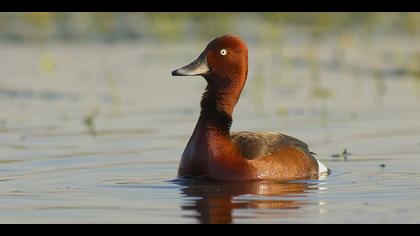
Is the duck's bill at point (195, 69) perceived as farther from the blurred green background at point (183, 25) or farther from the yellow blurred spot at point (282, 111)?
the blurred green background at point (183, 25)

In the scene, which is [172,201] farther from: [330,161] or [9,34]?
[9,34]

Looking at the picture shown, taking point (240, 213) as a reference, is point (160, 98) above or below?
above

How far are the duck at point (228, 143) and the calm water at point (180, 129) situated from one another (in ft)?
0.60

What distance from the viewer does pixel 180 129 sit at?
15.3 metres

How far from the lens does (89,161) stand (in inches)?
524

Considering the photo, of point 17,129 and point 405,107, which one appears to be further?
point 405,107

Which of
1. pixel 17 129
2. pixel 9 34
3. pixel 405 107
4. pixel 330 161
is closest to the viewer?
pixel 330 161

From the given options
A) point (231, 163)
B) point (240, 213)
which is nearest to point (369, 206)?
point (240, 213)

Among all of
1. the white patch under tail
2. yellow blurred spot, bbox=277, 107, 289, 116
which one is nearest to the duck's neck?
the white patch under tail

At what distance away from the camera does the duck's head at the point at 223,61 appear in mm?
12094

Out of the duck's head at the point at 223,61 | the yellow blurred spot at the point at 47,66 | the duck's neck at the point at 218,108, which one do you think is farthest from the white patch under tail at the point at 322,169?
the yellow blurred spot at the point at 47,66

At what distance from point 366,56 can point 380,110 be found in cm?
473

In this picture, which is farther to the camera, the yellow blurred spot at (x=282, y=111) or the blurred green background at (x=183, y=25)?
the blurred green background at (x=183, y=25)

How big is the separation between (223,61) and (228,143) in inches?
34.6
